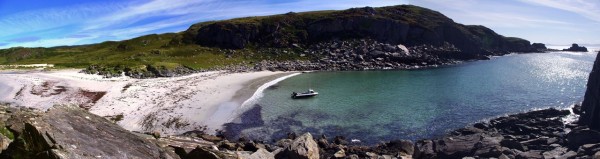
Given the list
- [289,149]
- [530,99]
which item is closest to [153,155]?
[289,149]

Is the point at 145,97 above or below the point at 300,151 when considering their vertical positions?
below

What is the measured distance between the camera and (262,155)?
2591 cm

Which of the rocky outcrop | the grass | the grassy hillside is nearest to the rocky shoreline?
the rocky outcrop

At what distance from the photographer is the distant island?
461 feet

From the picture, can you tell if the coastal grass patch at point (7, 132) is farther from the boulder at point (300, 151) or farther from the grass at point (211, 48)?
the grass at point (211, 48)

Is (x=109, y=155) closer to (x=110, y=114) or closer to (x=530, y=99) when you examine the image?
(x=110, y=114)

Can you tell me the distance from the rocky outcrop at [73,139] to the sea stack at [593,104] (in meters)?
51.4

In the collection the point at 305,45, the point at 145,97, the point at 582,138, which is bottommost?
the point at 582,138

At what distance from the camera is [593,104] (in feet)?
165

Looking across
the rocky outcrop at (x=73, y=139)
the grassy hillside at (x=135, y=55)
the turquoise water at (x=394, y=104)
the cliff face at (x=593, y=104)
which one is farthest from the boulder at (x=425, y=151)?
the grassy hillside at (x=135, y=55)

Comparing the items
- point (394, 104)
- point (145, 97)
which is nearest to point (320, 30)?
point (394, 104)

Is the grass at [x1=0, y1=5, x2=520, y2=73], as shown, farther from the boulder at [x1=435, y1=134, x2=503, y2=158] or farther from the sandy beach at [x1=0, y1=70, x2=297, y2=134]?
the boulder at [x1=435, y1=134, x2=503, y2=158]

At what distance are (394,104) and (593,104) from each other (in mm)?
26571

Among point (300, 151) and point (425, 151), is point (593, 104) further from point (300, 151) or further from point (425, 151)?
point (300, 151)
